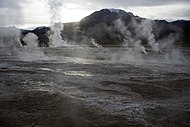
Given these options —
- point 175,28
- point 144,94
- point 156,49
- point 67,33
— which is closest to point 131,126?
point 144,94

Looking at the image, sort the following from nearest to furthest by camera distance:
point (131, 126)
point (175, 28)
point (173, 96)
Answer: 1. point (131, 126)
2. point (173, 96)
3. point (175, 28)

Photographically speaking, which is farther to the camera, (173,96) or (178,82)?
(178,82)

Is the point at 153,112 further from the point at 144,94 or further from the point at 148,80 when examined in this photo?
the point at 148,80

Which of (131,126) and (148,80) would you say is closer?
(131,126)

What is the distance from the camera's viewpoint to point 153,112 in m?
12.0

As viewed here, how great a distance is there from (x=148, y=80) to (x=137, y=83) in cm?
174

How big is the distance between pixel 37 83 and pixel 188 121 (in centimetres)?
993

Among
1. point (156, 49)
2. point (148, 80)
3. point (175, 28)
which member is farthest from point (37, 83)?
point (175, 28)

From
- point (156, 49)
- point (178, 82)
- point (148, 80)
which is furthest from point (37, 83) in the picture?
point (156, 49)

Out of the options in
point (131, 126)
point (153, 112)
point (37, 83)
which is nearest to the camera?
point (131, 126)

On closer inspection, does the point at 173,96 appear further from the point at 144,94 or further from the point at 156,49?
the point at 156,49

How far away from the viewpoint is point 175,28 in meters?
118

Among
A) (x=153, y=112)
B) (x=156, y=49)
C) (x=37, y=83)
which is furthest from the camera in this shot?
(x=156, y=49)

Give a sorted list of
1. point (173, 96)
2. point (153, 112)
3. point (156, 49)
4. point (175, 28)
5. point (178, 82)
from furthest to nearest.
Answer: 1. point (175, 28)
2. point (156, 49)
3. point (178, 82)
4. point (173, 96)
5. point (153, 112)
